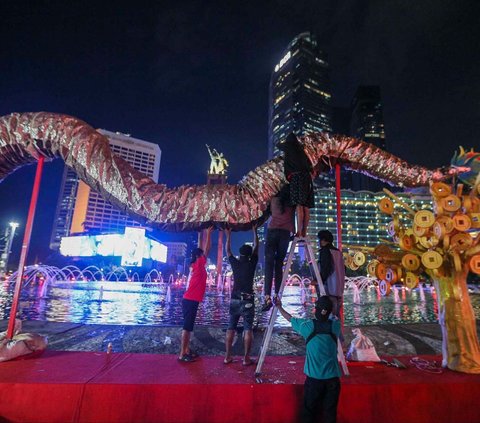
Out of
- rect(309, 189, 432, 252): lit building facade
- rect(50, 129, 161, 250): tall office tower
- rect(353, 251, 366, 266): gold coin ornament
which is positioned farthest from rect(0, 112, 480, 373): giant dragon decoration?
rect(309, 189, 432, 252): lit building facade

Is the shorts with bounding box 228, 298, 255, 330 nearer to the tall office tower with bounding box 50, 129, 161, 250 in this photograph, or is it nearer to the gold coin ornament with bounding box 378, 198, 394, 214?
the gold coin ornament with bounding box 378, 198, 394, 214

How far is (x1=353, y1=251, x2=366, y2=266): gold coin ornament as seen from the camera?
426 cm

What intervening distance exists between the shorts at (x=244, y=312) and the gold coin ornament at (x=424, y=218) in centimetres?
265

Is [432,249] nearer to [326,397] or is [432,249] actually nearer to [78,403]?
[326,397]

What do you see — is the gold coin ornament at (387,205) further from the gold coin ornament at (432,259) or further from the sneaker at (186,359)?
the sneaker at (186,359)

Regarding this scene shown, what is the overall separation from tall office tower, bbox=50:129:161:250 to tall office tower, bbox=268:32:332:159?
58386mm

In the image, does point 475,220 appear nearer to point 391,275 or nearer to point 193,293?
point 391,275

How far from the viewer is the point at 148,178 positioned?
296 cm

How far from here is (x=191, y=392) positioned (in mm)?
2805

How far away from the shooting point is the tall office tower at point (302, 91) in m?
133

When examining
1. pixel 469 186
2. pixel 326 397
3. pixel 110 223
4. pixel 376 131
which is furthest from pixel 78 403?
pixel 376 131

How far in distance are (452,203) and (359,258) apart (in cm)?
144

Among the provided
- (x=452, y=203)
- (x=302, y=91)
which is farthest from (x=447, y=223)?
(x=302, y=91)

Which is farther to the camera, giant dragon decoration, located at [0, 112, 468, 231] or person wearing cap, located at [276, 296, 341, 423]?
giant dragon decoration, located at [0, 112, 468, 231]
